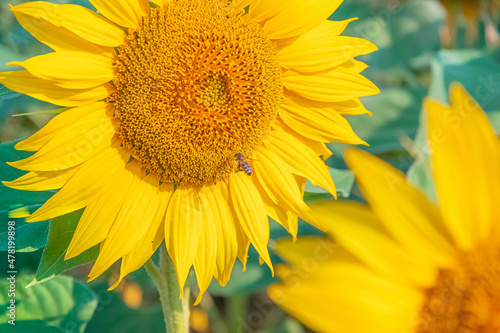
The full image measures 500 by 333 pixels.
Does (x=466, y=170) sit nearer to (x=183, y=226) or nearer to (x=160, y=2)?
(x=183, y=226)

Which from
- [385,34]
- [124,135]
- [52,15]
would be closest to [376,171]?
[124,135]

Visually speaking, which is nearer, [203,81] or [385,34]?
[203,81]

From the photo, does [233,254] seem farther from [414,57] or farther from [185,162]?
[414,57]

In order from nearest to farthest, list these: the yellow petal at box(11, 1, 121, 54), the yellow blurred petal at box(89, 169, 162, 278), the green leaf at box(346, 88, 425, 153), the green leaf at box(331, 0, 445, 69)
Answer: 1. the yellow petal at box(11, 1, 121, 54)
2. the yellow blurred petal at box(89, 169, 162, 278)
3. the green leaf at box(346, 88, 425, 153)
4. the green leaf at box(331, 0, 445, 69)

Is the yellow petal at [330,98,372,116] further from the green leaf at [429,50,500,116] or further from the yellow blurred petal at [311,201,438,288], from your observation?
the green leaf at [429,50,500,116]

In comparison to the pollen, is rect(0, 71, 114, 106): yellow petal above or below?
above

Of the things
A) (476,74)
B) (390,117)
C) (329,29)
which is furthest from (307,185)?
(476,74)

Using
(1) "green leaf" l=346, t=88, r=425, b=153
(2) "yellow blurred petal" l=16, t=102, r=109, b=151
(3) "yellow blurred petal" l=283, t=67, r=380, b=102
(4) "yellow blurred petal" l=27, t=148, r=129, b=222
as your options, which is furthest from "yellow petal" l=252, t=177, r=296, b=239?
(1) "green leaf" l=346, t=88, r=425, b=153

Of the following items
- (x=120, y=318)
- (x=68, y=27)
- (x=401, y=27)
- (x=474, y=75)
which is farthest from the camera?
(x=401, y=27)
